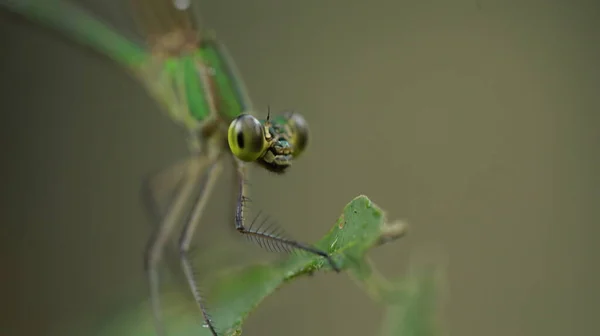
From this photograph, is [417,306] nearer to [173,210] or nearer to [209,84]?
[209,84]

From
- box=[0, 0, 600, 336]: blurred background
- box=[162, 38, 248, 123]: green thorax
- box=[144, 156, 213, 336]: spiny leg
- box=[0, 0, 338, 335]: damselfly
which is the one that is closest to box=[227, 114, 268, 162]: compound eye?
box=[0, 0, 338, 335]: damselfly

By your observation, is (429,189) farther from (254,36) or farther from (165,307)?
(165,307)

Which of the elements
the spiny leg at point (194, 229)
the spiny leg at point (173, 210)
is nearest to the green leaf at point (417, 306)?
the spiny leg at point (194, 229)

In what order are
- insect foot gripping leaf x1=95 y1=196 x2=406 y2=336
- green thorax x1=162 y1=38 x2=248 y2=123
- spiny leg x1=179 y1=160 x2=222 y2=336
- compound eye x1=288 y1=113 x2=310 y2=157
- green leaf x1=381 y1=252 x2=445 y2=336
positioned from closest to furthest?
insect foot gripping leaf x1=95 y1=196 x2=406 y2=336, green leaf x1=381 y1=252 x2=445 y2=336, spiny leg x1=179 y1=160 x2=222 y2=336, compound eye x1=288 y1=113 x2=310 y2=157, green thorax x1=162 y1=38 x2=248 y2=123

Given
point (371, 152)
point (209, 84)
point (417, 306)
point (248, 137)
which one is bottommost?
point (417, 306)

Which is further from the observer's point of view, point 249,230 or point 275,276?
point 249,230

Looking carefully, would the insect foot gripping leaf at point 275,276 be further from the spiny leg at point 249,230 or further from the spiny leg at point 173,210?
the spiny leg at point 173,210

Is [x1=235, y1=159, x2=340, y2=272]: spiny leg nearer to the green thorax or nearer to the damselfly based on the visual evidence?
the damselfly

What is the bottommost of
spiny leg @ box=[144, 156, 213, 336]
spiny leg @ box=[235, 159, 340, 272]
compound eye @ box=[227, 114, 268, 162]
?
spiny leg @ box=[235, 159, 340, 272]

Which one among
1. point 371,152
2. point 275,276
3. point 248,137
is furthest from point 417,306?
point 371,152
